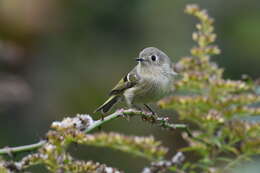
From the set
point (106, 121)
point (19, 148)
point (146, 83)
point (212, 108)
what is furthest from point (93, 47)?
point (19, 148)

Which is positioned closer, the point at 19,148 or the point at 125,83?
the point at 19,148

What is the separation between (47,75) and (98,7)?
129 centimetres

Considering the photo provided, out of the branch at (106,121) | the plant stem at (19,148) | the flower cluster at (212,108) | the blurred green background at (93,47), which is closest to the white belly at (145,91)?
the flower cluster at (212,108)

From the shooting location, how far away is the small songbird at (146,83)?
418 cm

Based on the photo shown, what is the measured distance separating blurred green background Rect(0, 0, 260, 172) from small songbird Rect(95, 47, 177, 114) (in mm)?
2243

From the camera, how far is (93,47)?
8.09 metres

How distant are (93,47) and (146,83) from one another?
378cm

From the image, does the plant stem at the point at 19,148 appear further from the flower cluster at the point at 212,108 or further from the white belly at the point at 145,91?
the white belly at the point at 145,91

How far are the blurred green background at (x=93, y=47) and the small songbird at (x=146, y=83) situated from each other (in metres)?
2.24

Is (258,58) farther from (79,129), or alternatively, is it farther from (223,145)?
(79,129)

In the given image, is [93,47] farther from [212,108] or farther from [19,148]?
[19,148]

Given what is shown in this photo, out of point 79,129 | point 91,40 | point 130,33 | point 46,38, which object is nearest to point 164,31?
point 130,33

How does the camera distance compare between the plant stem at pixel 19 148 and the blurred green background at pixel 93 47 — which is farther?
the blurred green background at pixel 93 47

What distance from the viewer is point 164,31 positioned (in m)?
8.28
